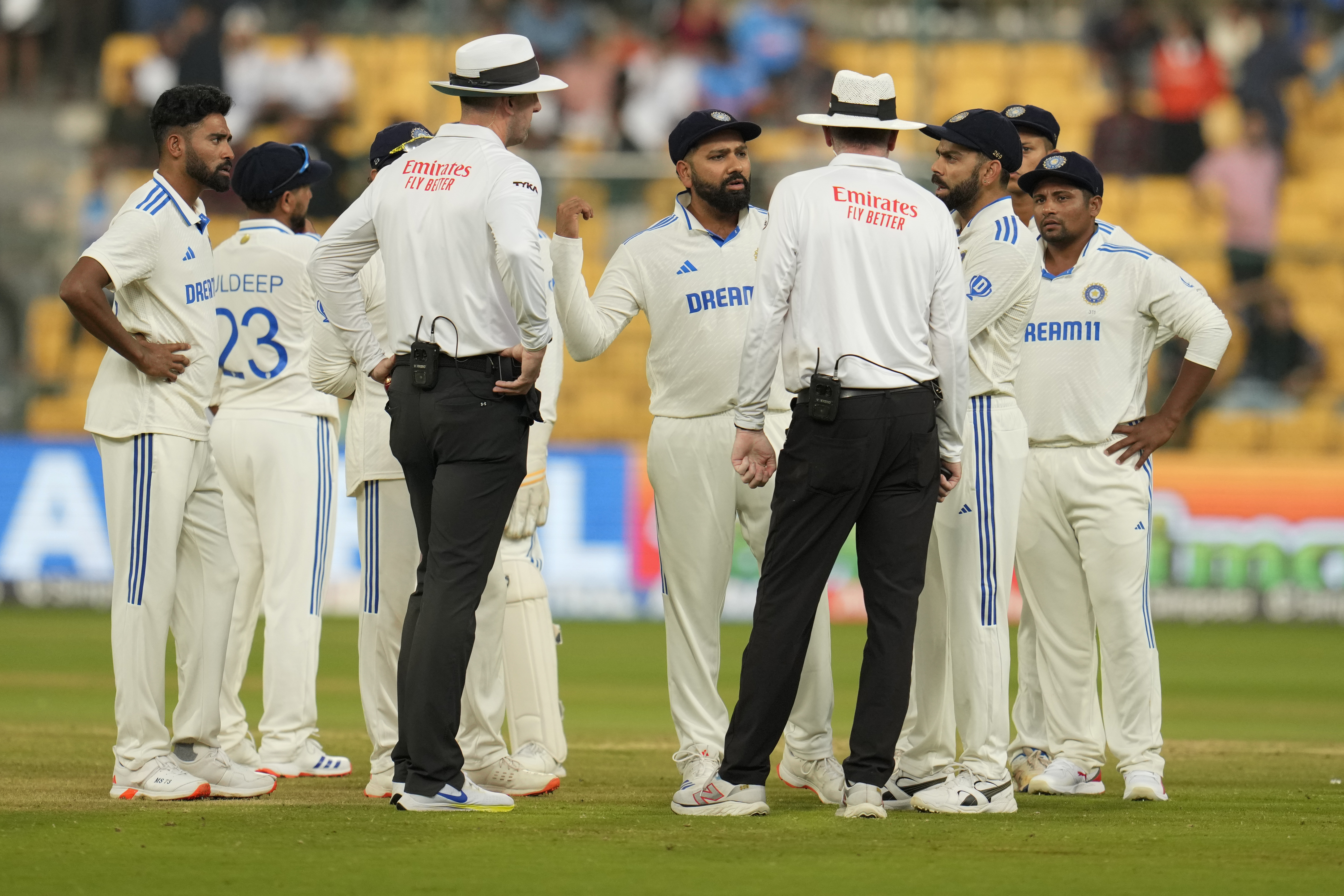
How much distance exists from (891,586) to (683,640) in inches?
39.7

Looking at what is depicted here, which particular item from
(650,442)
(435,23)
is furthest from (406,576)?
(435,23)

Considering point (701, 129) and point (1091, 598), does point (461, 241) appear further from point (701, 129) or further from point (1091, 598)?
point (1091, 598)

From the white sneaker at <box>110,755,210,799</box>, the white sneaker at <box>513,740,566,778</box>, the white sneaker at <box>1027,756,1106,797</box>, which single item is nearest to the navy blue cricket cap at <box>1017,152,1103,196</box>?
the white sneaker at <box>1027,756,1106,797</box>

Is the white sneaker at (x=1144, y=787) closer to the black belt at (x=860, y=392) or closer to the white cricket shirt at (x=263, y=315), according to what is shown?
the black belt at (x=860, y=392)

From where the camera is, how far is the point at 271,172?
7570 mm

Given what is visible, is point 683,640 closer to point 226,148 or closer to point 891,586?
point 891,586

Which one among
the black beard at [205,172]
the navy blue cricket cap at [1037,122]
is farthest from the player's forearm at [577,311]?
the navy blue cricket cap at [1037,122]

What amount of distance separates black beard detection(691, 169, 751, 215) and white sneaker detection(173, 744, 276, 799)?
9.17 ft

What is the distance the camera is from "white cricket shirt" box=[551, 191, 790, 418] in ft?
22.0

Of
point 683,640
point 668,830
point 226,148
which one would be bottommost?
point 668,830

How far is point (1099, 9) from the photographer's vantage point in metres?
20.6

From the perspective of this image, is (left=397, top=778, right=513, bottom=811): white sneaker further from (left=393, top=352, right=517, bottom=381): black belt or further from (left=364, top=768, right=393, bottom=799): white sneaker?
(left=393, top=352, right=517, bottom=381): black belt

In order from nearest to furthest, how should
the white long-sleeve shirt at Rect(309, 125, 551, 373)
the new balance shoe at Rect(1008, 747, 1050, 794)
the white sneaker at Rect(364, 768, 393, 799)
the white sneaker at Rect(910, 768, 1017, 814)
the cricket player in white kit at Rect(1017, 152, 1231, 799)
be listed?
1. the white long-sleeve shirt at Rect(309, 125, 551, 373)
2. the white sneaker at Rect(910, 768, 1017, 814)
3. the white sneaker at Rect(364, 768, 393, 799)
4. the cricket player in white kit at Rect(1017, 152, 1231, 799)
5. the new balance shoe at Rect(1008, 747, 1050, 794)

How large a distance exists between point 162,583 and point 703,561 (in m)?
2.02
